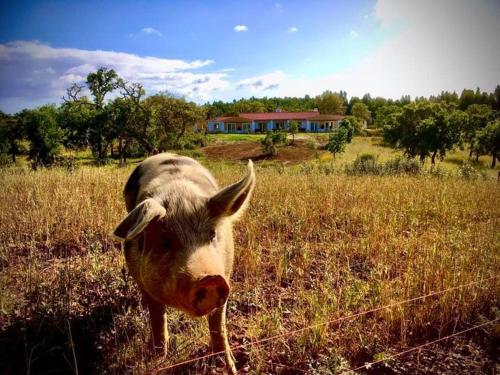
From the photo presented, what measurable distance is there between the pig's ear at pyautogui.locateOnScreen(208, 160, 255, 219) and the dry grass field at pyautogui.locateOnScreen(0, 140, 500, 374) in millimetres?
1051

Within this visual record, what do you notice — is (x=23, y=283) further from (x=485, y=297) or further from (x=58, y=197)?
(x=485, y=297)

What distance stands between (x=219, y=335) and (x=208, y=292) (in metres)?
1.18

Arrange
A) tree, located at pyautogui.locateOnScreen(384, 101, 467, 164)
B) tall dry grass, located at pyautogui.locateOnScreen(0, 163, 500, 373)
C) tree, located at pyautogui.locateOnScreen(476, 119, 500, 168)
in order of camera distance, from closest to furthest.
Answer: tall dry grass, located at pyautogui.locateOnScreen(0, 163, 500, 373) < tree, located at pyautogui.locateOnScreen(384, 101, 467, 164) < tree, located at pyautogui.locateOnScreen(476, 119, 500, 168)

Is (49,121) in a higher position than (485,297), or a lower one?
higher

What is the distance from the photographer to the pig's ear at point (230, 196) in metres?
2.67

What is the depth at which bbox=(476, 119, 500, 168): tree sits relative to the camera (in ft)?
128

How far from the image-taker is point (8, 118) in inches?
1661

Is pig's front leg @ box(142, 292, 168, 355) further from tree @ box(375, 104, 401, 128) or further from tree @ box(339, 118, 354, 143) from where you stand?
tree @ box(339, 118, 354, 143)

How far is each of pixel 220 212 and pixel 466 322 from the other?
304 centimetres

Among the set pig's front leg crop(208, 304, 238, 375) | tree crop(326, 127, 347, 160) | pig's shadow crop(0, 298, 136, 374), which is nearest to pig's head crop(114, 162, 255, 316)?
pig's front leg crop(208, 304, 238, 375)

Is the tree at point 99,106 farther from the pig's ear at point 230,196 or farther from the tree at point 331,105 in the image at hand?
the tree at point 331,105

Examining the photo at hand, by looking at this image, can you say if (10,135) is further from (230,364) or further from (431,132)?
(230,364)

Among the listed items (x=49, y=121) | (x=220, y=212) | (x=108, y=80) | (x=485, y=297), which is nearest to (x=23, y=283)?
(x=220, y=212)

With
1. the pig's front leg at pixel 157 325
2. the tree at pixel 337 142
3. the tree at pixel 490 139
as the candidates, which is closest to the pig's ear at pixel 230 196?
the pig's front leg at pixel 157 325
